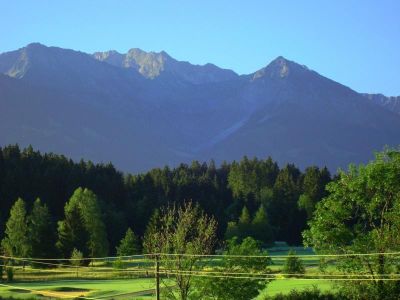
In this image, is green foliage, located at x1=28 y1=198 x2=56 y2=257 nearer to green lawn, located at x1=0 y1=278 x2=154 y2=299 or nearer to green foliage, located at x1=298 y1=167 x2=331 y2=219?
green lawn, located at x1=0 y1=278 x2=154 y2=299

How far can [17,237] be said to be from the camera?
86.8 metres

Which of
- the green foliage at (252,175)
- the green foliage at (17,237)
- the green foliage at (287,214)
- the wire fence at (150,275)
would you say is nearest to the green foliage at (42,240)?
the green foliage at (17,237)

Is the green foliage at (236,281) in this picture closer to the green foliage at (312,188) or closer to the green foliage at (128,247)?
the green foliage at (128,247)

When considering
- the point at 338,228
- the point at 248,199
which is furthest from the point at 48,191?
the point at 338,228

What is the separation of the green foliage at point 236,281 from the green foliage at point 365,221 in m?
5.34

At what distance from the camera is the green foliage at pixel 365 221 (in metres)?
32.9

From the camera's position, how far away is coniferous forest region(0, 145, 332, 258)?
114 m

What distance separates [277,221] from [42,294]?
318 feet

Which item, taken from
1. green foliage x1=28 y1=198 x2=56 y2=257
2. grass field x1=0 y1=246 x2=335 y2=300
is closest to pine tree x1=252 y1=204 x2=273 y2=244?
grass field x1=0 y1=246 x2=335 y2=300

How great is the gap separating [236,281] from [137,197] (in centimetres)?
10711

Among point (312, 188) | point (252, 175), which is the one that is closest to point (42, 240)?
point (312, 188)

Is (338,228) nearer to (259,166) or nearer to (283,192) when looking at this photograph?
(283,192)

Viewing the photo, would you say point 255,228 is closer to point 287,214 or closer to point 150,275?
point 287,214

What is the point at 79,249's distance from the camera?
87.9 meters
